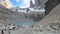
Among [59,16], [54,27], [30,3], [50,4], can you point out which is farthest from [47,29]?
[30,3]

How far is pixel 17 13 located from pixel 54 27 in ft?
56.1

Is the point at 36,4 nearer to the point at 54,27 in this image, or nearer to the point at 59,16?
the point at 59,16

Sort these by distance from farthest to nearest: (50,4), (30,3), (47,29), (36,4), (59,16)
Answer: (36,4) < (30,3) < (50,4) < (59,16) < (47,29)

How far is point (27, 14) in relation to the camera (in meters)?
27.1

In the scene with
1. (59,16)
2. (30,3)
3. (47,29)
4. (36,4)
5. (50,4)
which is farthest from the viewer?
(36,4)

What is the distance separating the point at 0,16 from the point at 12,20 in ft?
5.81

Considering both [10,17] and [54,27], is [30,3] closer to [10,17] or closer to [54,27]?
[10,17]

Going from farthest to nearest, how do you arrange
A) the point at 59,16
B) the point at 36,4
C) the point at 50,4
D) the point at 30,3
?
the point at 36,4 < the point at 30,3 < the point at 50,4 < the point at 59,16

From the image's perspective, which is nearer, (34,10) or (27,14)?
(27,14)

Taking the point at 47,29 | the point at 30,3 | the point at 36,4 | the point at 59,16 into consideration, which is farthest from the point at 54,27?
the point at 36,4

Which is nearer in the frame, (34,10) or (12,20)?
(12,20)

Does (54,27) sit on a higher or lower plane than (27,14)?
higher

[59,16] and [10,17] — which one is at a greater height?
[59,16]

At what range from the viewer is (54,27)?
428 inches
